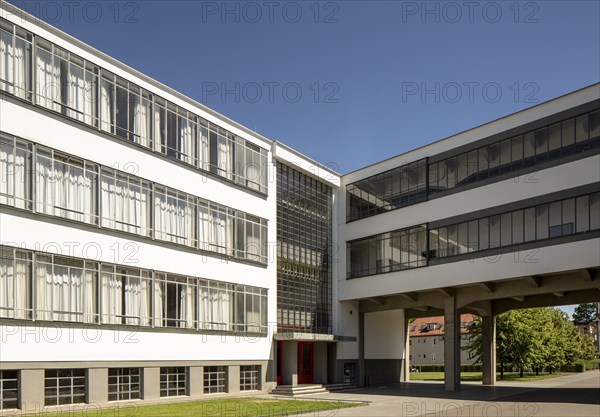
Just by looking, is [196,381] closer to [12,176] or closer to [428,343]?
[12,176]

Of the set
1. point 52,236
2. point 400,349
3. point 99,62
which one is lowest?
point 400,349

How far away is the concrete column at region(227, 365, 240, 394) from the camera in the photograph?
Result: 31578 mm

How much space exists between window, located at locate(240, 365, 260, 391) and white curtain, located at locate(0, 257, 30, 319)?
13841 millimetres

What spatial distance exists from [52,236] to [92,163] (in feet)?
Answer: 11.5

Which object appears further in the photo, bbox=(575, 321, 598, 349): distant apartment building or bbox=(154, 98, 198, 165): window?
bbox=(575, 321, 598, 349): distant apartment building

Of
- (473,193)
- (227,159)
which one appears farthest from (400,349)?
(227,159)

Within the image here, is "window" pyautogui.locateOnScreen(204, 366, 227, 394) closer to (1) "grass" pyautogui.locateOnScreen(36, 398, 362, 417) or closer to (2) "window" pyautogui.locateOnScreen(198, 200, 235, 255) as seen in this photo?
(1) "grass" pyautogui.locateOnScreen(36, 398, 362, 417)

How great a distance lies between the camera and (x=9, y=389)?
844 inches

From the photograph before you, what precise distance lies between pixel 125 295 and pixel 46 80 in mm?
8857

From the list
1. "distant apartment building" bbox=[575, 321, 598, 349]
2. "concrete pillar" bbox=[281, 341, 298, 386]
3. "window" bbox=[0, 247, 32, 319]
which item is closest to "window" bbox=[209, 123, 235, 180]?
"concrete pillar" bbox=[281, 341, 298, 386]

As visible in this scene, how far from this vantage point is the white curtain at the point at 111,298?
81.1 ft

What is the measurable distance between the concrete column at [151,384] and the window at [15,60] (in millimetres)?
12081

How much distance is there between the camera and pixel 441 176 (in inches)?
1388

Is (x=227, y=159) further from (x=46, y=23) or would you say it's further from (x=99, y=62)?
(x=46, y=23)
